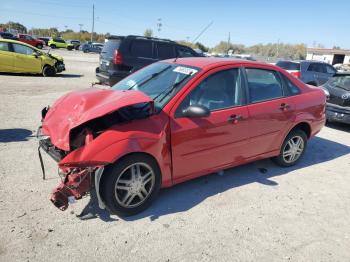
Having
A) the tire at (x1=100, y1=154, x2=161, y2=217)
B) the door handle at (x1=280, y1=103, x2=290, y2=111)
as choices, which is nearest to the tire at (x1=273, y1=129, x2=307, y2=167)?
the door handle at (x1=280, y1=103, x2=290, y2=111)

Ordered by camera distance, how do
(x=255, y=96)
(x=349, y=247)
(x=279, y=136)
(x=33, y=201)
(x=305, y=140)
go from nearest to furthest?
(x=349, y=247), (x=33, y=201), (x=255, y=96), (x=279, y=136), (x=305, y=140)

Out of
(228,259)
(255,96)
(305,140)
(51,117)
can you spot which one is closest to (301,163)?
(305,140)

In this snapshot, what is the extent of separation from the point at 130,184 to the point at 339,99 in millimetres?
6933

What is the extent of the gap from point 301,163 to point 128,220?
3454 mm

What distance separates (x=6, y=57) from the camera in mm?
14422

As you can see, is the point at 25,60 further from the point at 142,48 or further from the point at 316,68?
the point at 316,68

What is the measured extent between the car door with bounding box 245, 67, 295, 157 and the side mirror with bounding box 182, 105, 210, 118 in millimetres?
965

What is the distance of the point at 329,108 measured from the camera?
8.62 meters

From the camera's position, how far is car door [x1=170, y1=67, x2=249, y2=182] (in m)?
3.82

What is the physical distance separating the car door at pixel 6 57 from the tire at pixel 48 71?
1444 mm

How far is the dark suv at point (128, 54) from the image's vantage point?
1070 cm

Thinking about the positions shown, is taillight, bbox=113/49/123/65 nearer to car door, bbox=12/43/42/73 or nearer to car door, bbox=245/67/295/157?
car door, bbox=12/43/42/73

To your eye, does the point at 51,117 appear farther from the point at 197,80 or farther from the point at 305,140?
the point at 305,140

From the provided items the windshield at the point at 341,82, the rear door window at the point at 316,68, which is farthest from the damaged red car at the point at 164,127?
the rear door window at the point at 316,68
